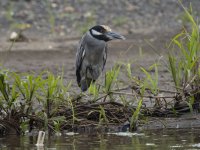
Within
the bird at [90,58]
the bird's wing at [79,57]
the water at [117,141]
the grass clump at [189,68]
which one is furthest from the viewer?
the bird's wing at [79,57]

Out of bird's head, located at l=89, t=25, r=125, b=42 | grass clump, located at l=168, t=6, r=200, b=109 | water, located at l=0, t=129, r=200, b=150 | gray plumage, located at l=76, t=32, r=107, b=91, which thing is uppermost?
bird's head, located at l=89, t=25, r=125, b=42

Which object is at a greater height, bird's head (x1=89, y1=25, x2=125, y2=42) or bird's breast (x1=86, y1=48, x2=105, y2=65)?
bird's head (x1=89, y1=25, x2=125, y2=42)

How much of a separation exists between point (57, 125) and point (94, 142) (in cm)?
53

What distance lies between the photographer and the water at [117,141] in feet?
22.1

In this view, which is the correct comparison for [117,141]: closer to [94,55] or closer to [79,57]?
[94,55]

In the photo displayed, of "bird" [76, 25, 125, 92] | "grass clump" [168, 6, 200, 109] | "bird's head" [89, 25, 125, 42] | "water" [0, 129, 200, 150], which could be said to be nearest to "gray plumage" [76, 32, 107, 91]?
"bird" [76, 25, 125, 92]

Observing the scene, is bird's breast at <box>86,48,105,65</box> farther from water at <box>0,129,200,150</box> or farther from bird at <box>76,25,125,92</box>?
water at <box>0,129,200,150</box>

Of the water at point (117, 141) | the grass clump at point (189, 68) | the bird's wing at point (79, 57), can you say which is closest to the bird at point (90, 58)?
the bird's wing at point (79, 57)

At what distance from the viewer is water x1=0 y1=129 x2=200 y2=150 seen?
673cm

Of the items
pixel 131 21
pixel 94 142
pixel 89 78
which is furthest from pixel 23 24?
pixel 94 142

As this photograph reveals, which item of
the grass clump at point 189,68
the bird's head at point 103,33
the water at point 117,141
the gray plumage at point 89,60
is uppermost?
the bird's head at point 103,33

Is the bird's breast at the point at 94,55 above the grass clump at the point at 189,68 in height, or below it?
above

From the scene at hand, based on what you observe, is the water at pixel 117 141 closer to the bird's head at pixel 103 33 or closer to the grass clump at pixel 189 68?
the grass clump at pixel 189 68

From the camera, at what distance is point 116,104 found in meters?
7.84
